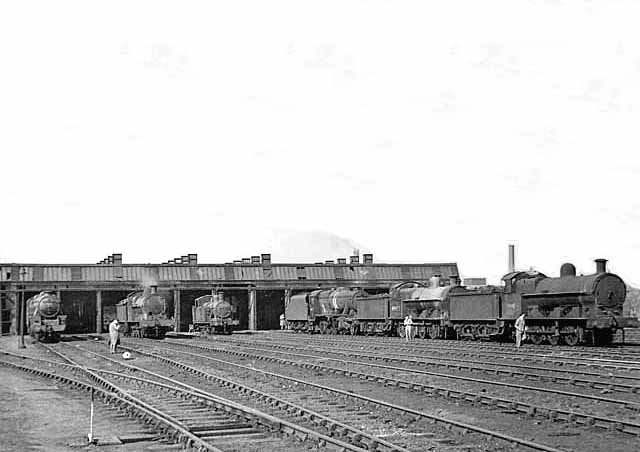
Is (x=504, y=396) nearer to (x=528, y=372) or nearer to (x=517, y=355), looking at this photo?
(x=528, y=372)

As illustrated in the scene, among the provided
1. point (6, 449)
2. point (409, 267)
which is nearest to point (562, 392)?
point (6, 449)

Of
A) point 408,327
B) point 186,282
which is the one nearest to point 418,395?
point 408,327

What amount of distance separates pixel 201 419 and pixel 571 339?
820 inches

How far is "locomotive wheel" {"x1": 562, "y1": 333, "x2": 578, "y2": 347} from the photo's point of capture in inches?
1220

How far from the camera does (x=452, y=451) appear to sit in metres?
11.2

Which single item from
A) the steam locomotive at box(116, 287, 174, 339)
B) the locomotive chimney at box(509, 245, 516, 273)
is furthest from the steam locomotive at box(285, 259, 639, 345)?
the locomotive chimney at box(509, 245, 516, 273)

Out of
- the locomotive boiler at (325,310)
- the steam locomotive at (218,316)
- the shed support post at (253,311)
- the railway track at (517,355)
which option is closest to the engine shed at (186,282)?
the shed support post at (253,311)

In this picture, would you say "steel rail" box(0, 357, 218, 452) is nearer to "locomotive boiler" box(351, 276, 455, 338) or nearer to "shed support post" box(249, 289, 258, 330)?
"locomotive boiler" box(351, 276, 455, 338)

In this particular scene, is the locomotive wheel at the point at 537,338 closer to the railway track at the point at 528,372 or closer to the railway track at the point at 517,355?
the railway track at the point at 517,355

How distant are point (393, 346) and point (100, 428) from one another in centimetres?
2164

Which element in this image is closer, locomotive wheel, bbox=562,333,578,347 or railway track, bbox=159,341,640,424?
railway track, bbox=159,341,640,424

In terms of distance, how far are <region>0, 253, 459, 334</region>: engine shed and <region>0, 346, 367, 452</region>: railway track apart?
132 feet

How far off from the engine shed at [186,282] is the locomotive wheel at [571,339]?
33523 mm

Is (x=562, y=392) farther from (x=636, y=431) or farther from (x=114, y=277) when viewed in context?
(x=114, y=277)
